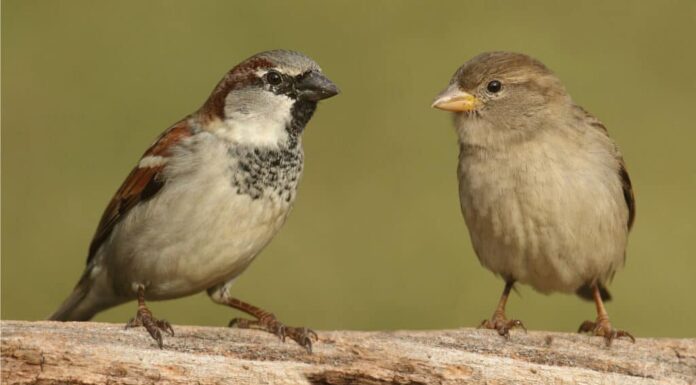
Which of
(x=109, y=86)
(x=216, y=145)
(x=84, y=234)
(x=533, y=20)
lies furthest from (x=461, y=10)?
(x=216, y=145)

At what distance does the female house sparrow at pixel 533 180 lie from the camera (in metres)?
3.96

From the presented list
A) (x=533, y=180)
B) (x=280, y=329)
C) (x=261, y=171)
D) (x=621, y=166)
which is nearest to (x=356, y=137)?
(x=621, y=166)

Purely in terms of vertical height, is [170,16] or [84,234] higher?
[170,16]

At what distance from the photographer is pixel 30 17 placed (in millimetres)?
7246

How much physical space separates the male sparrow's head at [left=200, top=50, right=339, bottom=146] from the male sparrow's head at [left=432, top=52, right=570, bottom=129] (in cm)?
45

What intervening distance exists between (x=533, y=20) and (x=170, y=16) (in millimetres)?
2047

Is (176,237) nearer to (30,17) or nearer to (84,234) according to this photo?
(84,234)

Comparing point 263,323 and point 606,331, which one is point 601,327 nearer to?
point 606,331

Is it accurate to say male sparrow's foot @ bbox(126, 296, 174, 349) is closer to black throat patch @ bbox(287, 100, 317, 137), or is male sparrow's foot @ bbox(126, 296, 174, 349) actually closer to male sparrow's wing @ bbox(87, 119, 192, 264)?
male sparrow's wing @ bbox(87, 119, 192, 264)

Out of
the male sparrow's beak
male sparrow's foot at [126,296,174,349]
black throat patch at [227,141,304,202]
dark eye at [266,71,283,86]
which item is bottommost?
male sparrow's foot at [126,296,174,349]

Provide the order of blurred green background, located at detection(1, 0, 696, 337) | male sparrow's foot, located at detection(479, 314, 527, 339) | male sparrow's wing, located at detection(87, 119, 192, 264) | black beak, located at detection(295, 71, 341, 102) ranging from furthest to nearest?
blurred green background, located at detection(1, 0, 696, 337), male sparrow's wing, located at detection(87, 119, 192, 264), male sparrow's foot, located at detection(479, 314, 527, 339), black beak, located at detection(295, 71, 341, 102)

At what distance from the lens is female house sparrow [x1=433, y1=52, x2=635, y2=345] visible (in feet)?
13.0

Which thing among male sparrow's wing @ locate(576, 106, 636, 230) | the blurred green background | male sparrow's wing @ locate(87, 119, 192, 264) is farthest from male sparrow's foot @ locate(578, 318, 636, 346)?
the blurred green background

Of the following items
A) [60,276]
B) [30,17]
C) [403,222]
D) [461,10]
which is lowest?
[60,276]
